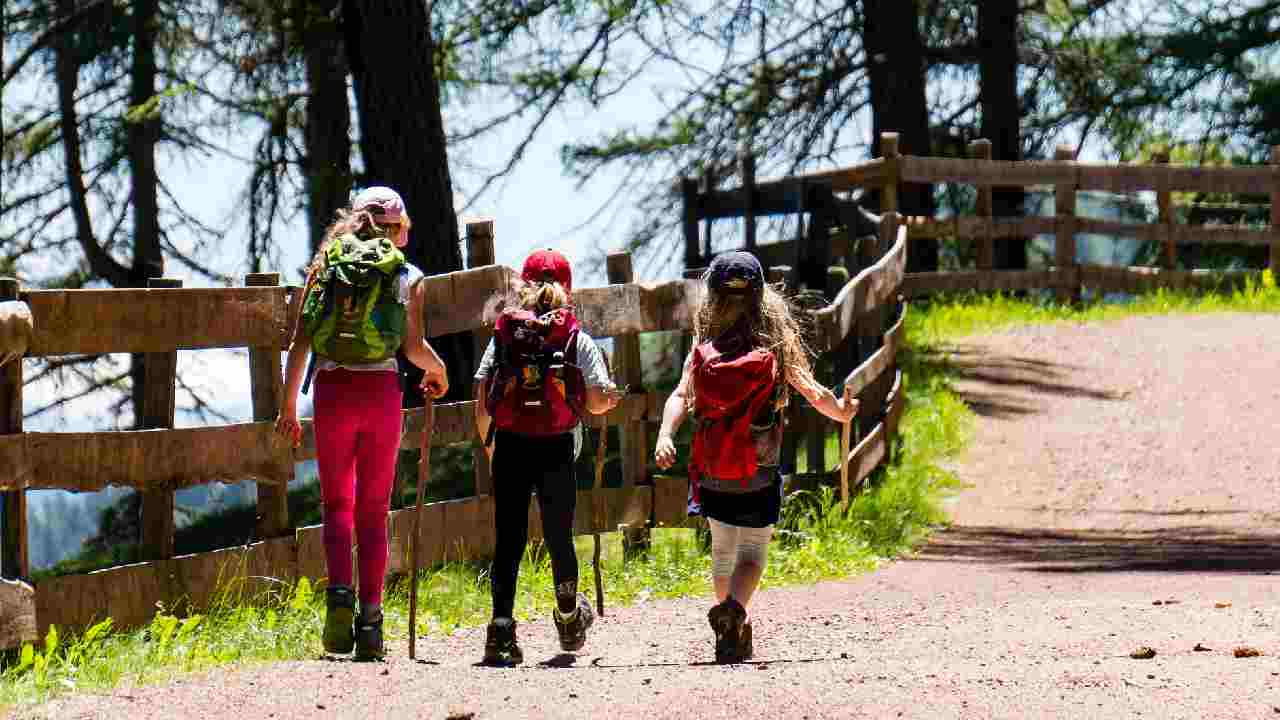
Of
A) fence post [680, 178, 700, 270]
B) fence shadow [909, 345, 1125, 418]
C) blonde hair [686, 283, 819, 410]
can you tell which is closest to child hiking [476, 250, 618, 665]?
blonde hair [686, 283, 819, 410]

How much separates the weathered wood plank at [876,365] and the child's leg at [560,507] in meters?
3.87

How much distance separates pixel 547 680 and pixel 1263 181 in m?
17.2

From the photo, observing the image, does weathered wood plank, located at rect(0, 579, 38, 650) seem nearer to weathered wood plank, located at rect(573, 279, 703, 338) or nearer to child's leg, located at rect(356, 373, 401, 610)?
child's leg, located at rect(356, 373, 401, 610)

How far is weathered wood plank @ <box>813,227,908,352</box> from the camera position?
10.7 metres

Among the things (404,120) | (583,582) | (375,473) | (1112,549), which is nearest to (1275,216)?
(1112,549)

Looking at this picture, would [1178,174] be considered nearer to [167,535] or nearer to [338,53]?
[338,53]

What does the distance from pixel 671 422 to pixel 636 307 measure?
2728 mm

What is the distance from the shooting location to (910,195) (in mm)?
19578

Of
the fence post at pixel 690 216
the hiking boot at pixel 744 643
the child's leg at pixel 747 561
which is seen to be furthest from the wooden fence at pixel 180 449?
the fence post at pixel 690 216

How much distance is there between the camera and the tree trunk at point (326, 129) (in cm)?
1450

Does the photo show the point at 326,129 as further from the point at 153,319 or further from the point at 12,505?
the point at 12,505

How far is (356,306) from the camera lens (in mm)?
6672

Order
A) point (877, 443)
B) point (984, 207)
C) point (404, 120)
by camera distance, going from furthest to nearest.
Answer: point (984, 207) → point (877, 443) → point (404, 120)

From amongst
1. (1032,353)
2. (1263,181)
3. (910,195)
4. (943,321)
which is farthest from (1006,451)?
(1263,181)
